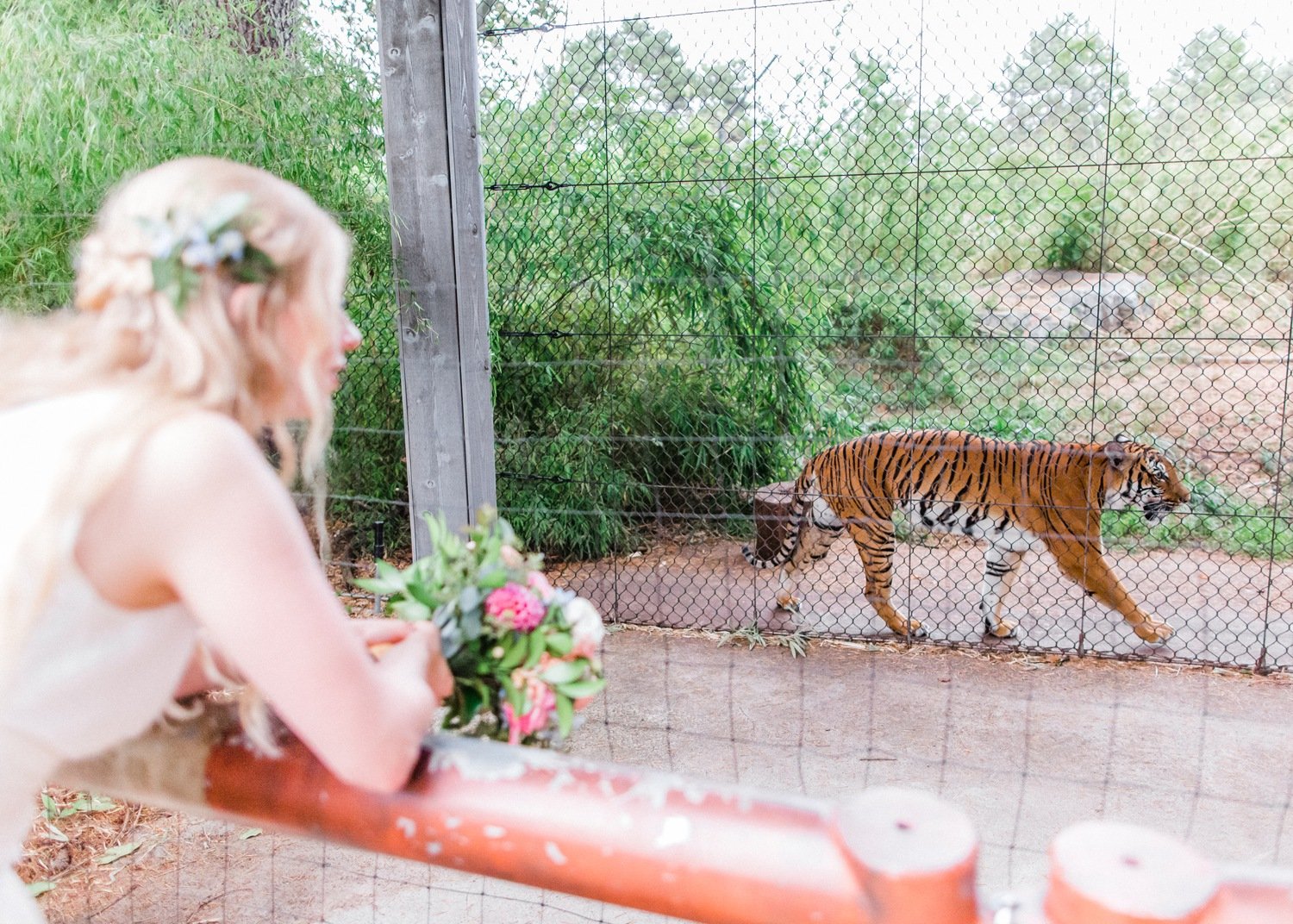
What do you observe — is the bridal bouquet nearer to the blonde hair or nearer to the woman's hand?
the woman's hand

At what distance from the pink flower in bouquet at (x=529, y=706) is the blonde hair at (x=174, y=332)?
1.17ft

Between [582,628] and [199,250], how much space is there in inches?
21.7

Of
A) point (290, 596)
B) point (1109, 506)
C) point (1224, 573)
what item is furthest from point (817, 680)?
point (290, 596)

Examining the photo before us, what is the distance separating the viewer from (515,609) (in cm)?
118

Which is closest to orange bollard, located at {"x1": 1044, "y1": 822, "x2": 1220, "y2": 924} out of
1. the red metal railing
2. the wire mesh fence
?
the red metal railing

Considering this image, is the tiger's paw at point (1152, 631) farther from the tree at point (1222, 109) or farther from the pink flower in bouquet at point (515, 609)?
the pink flower in bouquet at point (515, 609)

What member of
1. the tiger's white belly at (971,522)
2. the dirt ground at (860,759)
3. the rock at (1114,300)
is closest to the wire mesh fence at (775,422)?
the dirt ground at (860,759)

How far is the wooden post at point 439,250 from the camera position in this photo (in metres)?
3.17

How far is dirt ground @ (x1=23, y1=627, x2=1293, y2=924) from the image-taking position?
2793 millimetres

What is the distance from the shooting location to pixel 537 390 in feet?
17.7

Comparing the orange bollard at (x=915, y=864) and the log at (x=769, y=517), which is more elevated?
the orange bollard at (x=915, y=864)

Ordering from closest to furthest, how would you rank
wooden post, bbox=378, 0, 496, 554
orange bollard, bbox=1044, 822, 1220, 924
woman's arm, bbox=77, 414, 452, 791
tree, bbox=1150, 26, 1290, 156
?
orange bollard, bbox=1044, 822, 1220, 924 → woman's arm, bbox=77, 414, 452, 791 → wooden post, bbox=378, 0, 496, 554 → tree, bbox=1150, 26, 1290, 156

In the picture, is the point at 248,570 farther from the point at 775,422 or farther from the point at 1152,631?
the point at 775,422

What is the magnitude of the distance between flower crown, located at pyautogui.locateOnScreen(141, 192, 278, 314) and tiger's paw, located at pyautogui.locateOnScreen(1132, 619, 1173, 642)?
4319mm
